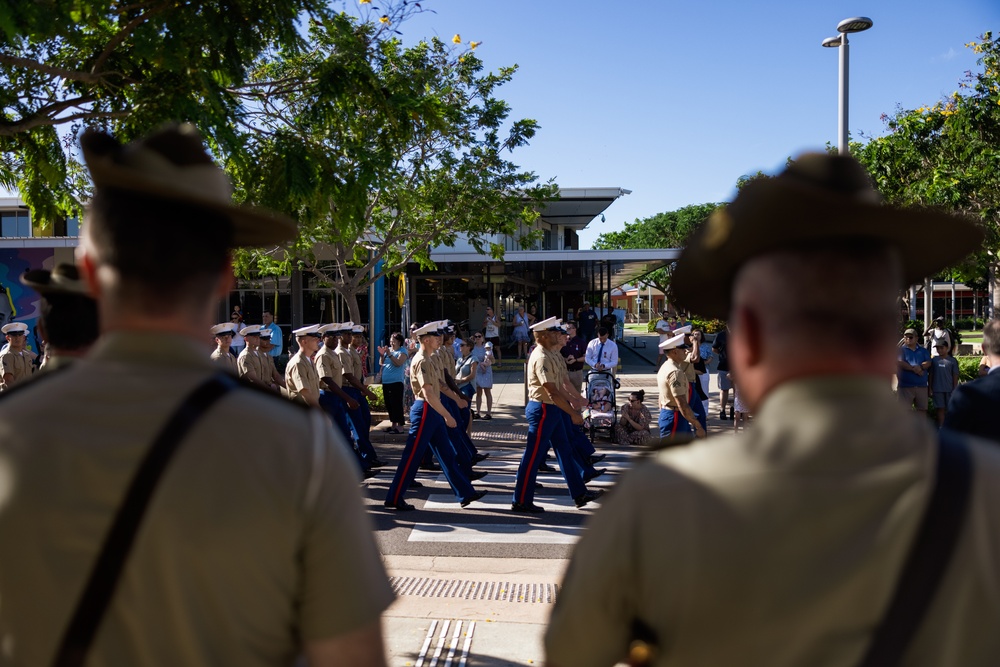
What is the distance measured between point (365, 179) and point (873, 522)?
18.2 feet

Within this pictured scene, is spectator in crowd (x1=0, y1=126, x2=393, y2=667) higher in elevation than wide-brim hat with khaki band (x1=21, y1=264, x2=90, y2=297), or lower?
lower

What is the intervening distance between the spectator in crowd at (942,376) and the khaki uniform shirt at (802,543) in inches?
445

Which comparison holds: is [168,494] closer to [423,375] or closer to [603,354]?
[423,375]

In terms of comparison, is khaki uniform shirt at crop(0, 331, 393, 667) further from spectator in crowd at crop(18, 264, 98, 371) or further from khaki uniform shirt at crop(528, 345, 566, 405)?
khaki uniform shirt at crop(528, 345, 566, 405)

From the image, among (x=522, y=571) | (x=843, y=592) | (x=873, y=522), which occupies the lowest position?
(x=522, y=571)

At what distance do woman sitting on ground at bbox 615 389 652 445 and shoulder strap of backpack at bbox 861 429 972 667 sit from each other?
1157 cm

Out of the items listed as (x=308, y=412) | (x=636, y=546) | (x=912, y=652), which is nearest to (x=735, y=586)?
(x=636, y=546)

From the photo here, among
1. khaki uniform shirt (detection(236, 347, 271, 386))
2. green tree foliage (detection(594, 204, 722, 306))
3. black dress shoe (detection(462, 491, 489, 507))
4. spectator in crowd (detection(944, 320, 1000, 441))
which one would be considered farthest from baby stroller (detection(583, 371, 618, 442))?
green tree foliage (detection(594, 204, 722, 306))

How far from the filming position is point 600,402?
41.4 feet

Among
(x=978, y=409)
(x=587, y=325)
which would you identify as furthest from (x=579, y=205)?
(x=978, y=409)

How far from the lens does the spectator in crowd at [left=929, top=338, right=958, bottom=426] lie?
11188 millimetres

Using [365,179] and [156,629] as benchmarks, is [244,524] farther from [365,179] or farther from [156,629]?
[365,179]

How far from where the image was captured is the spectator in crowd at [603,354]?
1305cm

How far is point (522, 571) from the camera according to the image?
6434 mm
